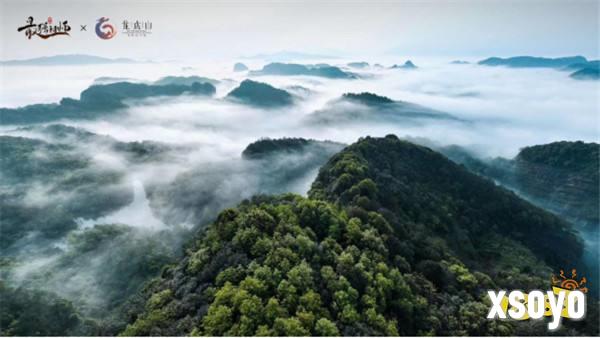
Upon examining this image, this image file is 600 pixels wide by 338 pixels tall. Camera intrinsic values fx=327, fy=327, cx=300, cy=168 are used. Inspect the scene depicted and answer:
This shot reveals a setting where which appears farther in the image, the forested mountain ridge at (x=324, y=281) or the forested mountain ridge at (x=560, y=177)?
the forested mountain ridge at (x=560, y=177)

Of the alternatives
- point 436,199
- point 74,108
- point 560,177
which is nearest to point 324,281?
point 436,199

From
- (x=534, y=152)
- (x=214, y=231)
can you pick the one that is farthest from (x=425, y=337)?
(x=534, y=152)

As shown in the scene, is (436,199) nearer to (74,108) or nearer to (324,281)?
(324,281)

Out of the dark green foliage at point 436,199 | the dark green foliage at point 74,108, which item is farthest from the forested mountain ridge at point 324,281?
the dark green foliage at point 74,108

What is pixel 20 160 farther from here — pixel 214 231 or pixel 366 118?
pixel 366 118

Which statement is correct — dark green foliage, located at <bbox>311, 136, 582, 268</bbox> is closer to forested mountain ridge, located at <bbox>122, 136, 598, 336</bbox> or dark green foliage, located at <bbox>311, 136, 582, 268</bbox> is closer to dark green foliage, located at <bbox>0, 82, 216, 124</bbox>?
forested mountain ridge, located at <bbox>122, 136, 598, 336</bbox>

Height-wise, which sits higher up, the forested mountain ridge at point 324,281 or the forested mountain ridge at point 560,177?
the forested mountain ridge at point 324,281

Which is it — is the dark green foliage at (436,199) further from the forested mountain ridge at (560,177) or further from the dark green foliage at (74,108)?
the dark green foliage at (74,108)

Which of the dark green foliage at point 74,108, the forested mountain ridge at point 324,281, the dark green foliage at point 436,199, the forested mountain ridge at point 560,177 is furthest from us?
the dark green foliage at point 74,108

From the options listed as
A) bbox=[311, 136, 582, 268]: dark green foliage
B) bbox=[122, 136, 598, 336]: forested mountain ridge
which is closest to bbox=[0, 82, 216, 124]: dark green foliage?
bbox=[311, 136, 582, 268]: dark green foliage

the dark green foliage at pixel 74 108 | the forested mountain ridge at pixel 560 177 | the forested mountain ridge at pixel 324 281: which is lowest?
the forested mountain ridge at pixel 560 177

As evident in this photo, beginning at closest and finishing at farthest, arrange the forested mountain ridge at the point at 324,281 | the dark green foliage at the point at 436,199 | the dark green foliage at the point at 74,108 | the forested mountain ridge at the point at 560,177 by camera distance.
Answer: the forested mountain ridge at the point at 324,281 → the dark green foliage at the point at 436,199 → the forested mountain ridge at the point at 560,177 → the dark green foliage at the point at 74,108
